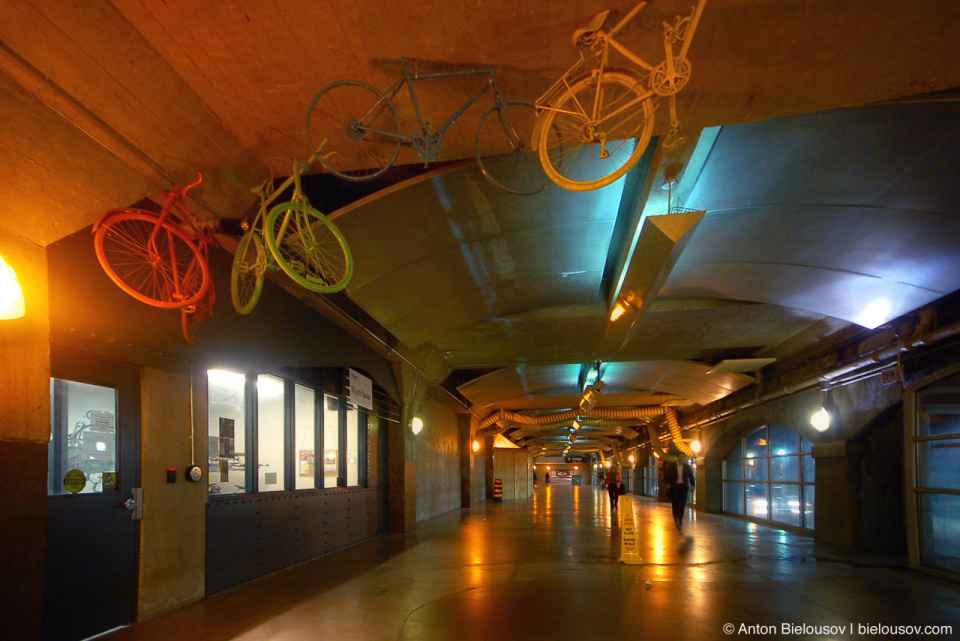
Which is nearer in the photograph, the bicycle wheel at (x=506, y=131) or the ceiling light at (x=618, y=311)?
the bicycle wheel at (x=506, y=131)

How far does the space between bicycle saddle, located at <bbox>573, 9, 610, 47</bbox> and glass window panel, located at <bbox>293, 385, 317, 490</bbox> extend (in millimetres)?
7474

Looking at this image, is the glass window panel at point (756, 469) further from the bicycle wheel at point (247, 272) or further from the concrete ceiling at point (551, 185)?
the bicycle wheel at point (247, 272)

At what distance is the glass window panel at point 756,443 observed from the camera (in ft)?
61.1

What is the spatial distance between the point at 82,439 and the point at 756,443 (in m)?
18.9

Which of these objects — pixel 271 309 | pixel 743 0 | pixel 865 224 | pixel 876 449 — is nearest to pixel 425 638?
pixel 271 309

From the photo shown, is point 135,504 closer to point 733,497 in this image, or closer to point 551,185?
point 551,185

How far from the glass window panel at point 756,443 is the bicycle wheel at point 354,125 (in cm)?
1694

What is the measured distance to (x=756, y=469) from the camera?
62.9 feet

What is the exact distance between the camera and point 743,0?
154 inches

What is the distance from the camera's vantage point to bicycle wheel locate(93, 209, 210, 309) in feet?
16.7

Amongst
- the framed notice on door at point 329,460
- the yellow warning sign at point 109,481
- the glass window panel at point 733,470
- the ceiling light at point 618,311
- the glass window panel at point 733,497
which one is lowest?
the glass window panel at point 733,497

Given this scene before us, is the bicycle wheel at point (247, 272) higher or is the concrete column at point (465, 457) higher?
the bicycle wheel at point (247, 272)

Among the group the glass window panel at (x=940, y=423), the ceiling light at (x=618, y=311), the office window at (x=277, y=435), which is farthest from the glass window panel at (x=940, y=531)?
the office window at (x=277, y=435)

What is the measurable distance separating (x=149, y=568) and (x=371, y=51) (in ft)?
17.7
